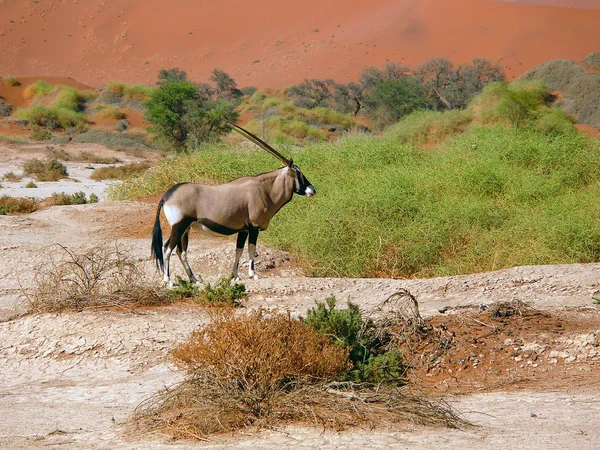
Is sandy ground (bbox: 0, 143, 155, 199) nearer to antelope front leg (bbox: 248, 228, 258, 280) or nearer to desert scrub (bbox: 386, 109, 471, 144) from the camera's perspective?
desert scrub (bbox: 386, 109, 471, 144)

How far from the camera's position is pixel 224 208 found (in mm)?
10953

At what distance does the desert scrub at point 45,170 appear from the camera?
92.4ft

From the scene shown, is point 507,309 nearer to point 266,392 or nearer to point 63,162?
point 266,392

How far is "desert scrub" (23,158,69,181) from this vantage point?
28.2m

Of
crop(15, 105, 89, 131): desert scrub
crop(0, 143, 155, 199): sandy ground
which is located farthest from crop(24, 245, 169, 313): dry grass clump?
crop(15, 105, 89, 131): desert scrub

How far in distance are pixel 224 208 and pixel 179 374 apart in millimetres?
4021

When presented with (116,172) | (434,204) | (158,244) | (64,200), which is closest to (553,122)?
(434,204)

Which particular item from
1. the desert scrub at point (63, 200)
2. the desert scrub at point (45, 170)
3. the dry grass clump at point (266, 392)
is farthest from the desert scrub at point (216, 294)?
the desert scrub at point (45, 170)

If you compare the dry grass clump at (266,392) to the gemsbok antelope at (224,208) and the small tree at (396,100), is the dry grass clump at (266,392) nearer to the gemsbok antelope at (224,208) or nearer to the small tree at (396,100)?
the gemsbok antelope at (224,208)

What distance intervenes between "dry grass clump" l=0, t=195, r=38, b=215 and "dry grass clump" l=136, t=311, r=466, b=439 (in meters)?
15.8

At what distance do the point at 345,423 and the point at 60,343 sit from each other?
3.70 meters

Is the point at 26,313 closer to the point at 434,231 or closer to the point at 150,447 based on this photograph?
the point at 150,447

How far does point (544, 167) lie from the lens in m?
17.0

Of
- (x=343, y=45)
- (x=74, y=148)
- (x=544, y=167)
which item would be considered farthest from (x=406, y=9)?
(x=544, y=167)
